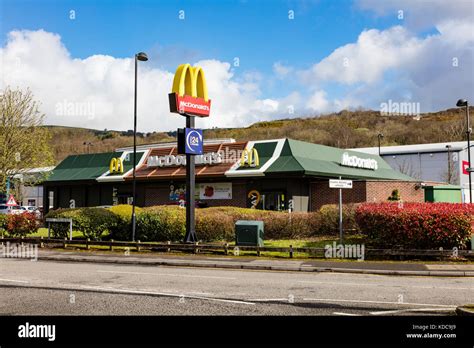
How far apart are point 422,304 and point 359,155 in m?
33.9

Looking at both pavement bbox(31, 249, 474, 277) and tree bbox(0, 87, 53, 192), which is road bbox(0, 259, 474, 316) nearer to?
pavement bbox(31, 249, 474, 277)

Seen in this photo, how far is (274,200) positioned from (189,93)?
43.4ft

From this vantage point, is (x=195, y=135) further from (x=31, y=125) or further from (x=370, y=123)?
(x=370, y=123)

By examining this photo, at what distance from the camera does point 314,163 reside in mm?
35188

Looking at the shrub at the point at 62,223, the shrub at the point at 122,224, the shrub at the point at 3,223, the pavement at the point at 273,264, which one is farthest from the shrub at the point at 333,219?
the shrub at the point at 3,223

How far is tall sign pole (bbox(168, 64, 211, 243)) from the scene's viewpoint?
2255 cm

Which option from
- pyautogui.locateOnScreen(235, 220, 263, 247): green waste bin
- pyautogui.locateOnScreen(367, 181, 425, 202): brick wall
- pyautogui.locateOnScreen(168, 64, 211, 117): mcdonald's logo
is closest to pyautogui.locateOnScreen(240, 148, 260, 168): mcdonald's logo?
pyautogui.locateOnScreen(367, 181, 425, 202): brick wall

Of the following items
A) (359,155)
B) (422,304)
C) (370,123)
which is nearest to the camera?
(422,304)

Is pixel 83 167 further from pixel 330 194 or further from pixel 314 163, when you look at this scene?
pixel 330 194

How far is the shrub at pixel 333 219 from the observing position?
A: 79.9 ft

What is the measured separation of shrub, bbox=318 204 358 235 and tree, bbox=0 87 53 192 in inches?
889
